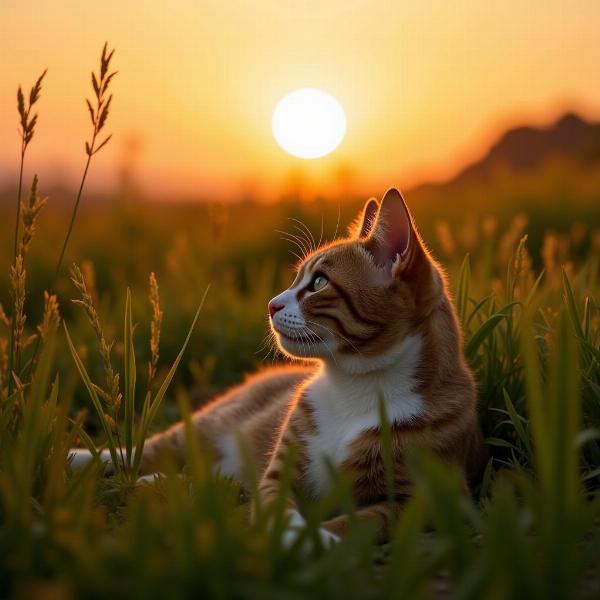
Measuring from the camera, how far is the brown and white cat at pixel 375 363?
7.56ft

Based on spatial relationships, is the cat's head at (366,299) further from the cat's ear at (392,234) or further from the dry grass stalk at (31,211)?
the dry grass stalk at (31,211)

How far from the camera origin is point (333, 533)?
1.89m

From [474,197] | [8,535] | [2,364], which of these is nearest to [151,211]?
[474,197]

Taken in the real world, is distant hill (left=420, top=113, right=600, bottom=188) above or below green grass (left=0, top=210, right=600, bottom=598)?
above

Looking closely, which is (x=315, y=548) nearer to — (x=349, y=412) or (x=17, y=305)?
(x=349, y=412)

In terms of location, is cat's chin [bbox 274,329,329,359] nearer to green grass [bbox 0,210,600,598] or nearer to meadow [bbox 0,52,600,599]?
meadow [bbox 0,52,600,599]

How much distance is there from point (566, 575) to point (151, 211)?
8.44 meters

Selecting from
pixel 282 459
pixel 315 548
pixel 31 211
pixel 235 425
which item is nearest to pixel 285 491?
pixel 315 548

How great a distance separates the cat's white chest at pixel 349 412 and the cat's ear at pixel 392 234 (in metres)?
0.34

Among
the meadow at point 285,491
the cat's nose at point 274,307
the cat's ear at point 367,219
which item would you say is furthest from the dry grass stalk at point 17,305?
the cat's ear at point 367,219

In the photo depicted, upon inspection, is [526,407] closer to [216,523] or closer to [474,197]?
[216,523]

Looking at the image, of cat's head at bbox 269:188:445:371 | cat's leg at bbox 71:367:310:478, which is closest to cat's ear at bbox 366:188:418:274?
cat's head at bbox 269:188:445:371

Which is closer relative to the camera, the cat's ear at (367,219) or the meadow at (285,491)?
the meadow at (285,491)

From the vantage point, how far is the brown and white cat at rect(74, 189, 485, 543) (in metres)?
2.30
